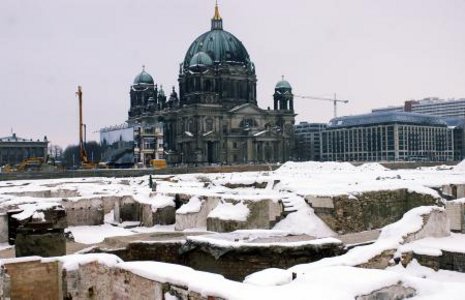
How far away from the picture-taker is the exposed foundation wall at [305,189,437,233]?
60.8 feet

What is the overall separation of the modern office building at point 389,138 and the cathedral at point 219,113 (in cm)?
2081

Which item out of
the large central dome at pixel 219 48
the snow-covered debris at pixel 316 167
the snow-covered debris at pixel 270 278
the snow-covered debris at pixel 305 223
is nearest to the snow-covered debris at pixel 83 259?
the snow-covered debris at pixel 270 278

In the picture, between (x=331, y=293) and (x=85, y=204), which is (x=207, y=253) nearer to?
(x=331, y=293)

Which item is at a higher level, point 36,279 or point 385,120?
point 385,120

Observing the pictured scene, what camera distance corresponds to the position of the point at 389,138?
98.2m

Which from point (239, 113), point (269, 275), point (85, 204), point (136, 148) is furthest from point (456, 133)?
point (269, 275)

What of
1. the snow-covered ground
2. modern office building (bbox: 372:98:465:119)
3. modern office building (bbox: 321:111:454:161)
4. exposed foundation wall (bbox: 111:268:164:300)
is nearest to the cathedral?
modern office building (bbox: 321:111:454:161)

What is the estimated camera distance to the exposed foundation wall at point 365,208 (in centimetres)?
1855

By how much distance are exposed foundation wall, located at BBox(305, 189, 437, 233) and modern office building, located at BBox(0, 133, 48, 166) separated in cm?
6727

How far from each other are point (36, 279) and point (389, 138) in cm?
9229

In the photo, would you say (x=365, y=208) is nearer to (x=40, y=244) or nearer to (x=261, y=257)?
(x=261, y=257)

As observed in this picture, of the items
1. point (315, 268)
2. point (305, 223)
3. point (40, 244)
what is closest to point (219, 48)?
point (305, 223)

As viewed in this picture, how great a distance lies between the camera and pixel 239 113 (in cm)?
7819

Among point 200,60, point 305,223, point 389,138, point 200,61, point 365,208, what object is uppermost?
point 200,60
